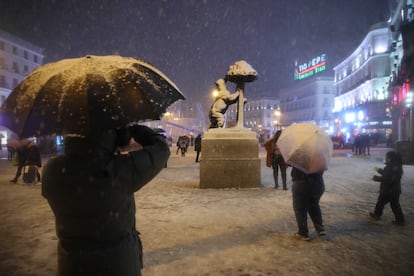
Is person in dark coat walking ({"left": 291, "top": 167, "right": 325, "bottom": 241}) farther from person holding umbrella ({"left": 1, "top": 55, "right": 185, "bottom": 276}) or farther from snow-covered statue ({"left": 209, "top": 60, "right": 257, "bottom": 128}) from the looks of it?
snow-covered statue ({"left": 209, "top": 60, "right": 257, "bottom": 128})

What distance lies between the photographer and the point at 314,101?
282ft

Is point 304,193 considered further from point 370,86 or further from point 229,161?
point 370,86

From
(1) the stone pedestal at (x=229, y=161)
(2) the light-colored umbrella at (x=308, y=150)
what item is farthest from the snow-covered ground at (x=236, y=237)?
(2) the light-colored umbrella at (x=308, y=150)

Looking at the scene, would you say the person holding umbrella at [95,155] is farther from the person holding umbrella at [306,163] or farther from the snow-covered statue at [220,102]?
the snow-covered statue at [220,102]

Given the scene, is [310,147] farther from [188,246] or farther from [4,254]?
[4,254]

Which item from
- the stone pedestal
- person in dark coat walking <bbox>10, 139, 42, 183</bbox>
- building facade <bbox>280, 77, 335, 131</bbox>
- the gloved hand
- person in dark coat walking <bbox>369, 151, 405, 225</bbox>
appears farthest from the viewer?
building facade <bbox>280, 77, 335, 131</bbox>

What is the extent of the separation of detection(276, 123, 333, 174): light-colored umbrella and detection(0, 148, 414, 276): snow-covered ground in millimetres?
1104

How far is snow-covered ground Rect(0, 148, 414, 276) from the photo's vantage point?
13.4 ft

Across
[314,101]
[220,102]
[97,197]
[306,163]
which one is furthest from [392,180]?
[314,101]

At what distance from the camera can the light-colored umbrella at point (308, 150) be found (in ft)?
15.8

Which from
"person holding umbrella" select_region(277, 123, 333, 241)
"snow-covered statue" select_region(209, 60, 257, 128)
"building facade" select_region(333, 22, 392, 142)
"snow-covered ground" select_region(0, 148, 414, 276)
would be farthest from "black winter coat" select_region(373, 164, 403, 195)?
"building facade" select_region(333, 22, 392, 142)

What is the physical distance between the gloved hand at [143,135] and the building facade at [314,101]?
82.5 meters

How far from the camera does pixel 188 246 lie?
4.80m

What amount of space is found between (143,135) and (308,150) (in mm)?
3240
